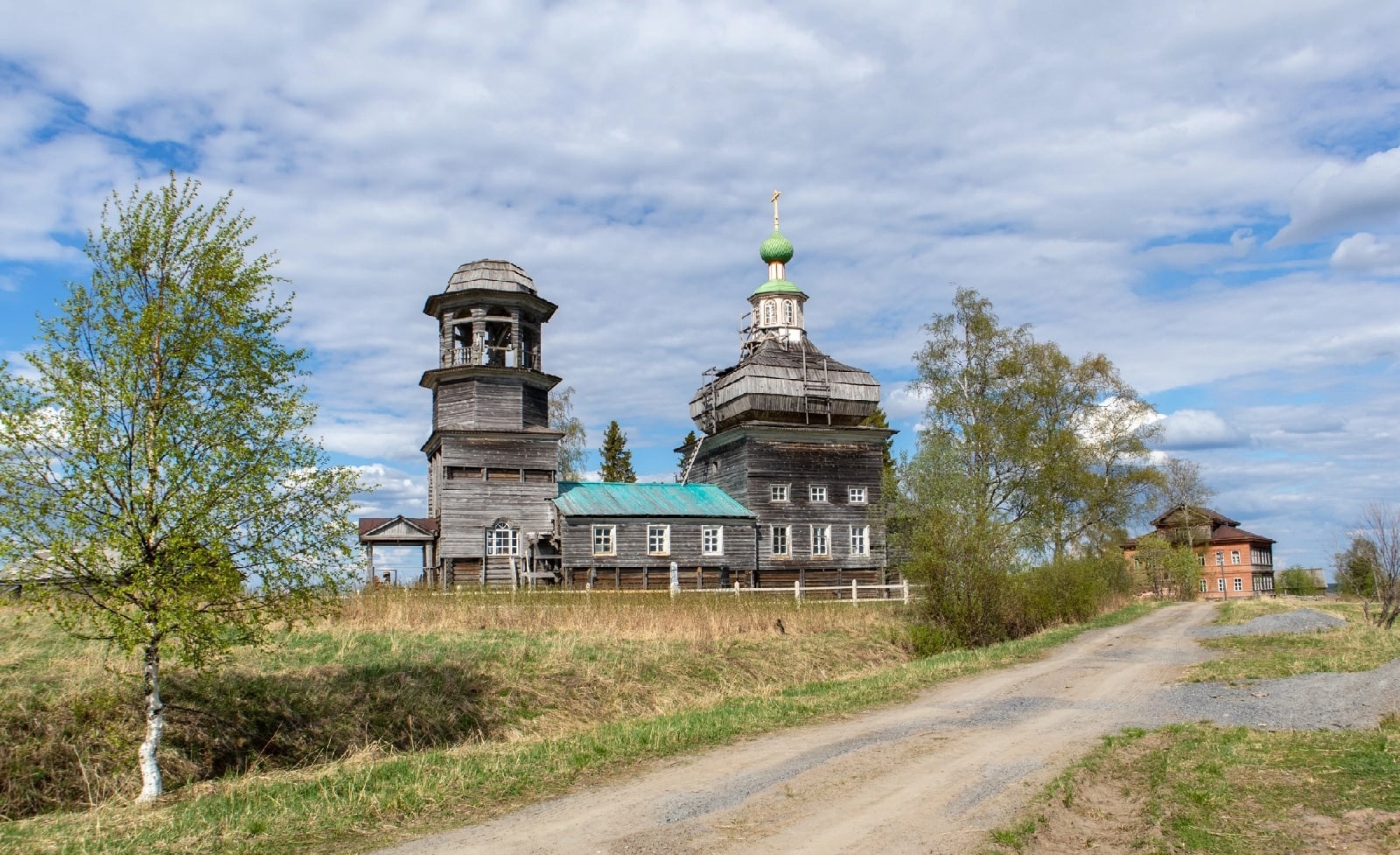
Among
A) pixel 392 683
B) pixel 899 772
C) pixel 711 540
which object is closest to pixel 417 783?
pixel 899 772

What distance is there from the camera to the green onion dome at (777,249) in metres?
48.5

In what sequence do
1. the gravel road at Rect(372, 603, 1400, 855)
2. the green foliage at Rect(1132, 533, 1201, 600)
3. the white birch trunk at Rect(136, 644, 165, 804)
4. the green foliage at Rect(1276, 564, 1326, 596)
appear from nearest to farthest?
1. the gravel road at Rect(372, 603, 1400, 855)
2. the white birch trunk at Rect(136, 644, 165, 804)
3. the green foliage at Rect(1132, 533, 1201, 600)
4. the green foliage at Rect(1276, 564, 1326, 596)

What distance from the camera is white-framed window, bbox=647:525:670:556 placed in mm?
36781

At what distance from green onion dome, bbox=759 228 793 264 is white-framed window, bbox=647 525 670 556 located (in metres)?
17.4

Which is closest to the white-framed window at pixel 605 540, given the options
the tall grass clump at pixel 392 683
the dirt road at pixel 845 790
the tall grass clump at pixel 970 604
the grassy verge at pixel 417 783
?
the tall grass clump at pixel 392 683

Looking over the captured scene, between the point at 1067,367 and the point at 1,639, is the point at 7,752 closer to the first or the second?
the point at 1,639

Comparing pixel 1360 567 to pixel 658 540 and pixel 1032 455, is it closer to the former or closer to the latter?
pixel 1032 455

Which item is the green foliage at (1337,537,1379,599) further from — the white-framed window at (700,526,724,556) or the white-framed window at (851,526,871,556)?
the white-framed window at (700,526,724,556)

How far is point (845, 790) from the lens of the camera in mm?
9133

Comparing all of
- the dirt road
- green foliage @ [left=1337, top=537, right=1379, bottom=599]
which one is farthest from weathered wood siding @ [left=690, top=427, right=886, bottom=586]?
the dirt road

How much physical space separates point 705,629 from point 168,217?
532 inches

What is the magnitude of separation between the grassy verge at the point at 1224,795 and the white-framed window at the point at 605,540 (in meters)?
25.5

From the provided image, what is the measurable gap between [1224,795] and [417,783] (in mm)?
7403

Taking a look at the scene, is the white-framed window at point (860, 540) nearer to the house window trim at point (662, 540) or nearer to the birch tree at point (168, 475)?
the house window trim at point (662, 540)
